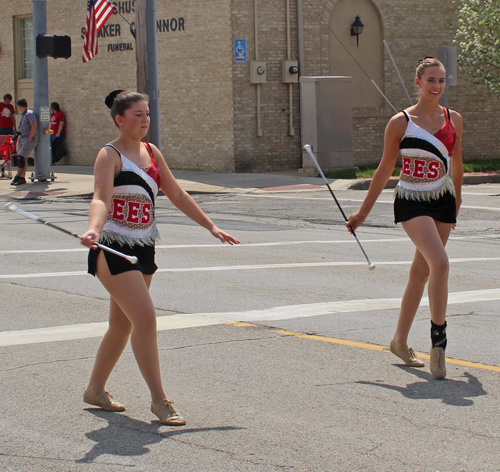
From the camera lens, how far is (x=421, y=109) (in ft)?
18.7

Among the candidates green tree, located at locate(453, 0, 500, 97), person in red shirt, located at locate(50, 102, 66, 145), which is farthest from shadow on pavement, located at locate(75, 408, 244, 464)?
person in red shirt, located at locate(50, 102, 66, 145)

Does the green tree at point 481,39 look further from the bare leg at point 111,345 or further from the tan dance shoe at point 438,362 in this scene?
the bare leg at point 111,345

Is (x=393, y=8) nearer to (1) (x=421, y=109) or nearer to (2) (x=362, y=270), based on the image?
(2) (x=362, y=270)

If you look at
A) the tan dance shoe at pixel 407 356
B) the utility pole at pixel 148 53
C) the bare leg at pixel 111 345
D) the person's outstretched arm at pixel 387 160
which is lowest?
the tan dance shoe at pixel 407 356

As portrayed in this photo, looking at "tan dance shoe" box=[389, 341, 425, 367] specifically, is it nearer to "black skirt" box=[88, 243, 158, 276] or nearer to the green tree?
"black skirt" box=[88, 243, 158, 276]

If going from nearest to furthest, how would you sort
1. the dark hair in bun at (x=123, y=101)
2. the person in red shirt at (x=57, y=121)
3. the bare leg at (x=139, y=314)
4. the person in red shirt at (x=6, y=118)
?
the bare leg at (x=139, y=314) → the dark hair in bun at (x=123, y=101) → the person in red shirt at (x=6, y=118) → the person in red shirt at (x=57, y=121)

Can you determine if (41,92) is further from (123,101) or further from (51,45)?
(123,101)

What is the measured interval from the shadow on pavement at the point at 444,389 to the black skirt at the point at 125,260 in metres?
1.59

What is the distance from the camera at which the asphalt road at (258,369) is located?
421 centimetres

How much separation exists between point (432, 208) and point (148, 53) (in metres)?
15.1

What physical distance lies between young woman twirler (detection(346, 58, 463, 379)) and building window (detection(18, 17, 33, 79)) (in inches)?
996

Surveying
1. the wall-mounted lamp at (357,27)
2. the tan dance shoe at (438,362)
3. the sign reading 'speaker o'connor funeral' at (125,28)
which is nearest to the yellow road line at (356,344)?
the tan dance shoe at (438,362)

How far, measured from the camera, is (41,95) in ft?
68.0

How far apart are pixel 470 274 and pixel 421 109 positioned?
4.26m
